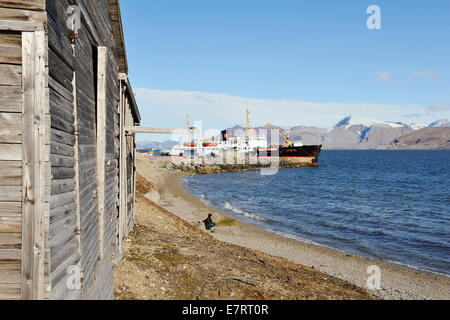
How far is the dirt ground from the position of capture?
7.84m

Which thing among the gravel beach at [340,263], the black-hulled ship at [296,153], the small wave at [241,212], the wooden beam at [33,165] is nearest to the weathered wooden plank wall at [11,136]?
the wooden beam at [33,165]

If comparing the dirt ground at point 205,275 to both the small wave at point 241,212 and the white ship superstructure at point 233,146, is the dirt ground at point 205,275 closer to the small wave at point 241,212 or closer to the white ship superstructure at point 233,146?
the small wave at point 241,212

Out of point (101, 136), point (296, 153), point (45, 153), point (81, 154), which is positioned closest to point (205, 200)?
point (101, 136)

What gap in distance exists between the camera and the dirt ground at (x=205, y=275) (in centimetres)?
784

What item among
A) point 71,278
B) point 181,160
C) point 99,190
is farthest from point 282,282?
point 181,160

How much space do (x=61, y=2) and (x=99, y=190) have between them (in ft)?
11.7

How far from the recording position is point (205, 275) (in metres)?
8.88

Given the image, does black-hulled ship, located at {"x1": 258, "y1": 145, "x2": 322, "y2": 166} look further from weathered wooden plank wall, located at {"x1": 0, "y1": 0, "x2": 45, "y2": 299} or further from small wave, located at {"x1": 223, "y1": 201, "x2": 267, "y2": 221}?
weathered wooden plank wall, located at {"x1": 0, "y1": 0, "x2": 45, "y2": 299}

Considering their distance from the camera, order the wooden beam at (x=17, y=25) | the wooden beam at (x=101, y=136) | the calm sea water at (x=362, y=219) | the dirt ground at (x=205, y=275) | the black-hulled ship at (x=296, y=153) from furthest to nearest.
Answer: the black-hulled ship at (x=296, y=153), the calm sea water at (x=362, y=219), the dirt ground at (x=205, y=275), the wooden beam at (x=101, y=136), the wooden beam at (x=17, y=25)

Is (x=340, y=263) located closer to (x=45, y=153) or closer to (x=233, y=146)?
(x=45, y=153)

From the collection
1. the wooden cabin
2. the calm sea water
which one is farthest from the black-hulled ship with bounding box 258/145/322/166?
the wooden cabin

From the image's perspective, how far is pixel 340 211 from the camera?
88.6 feet
